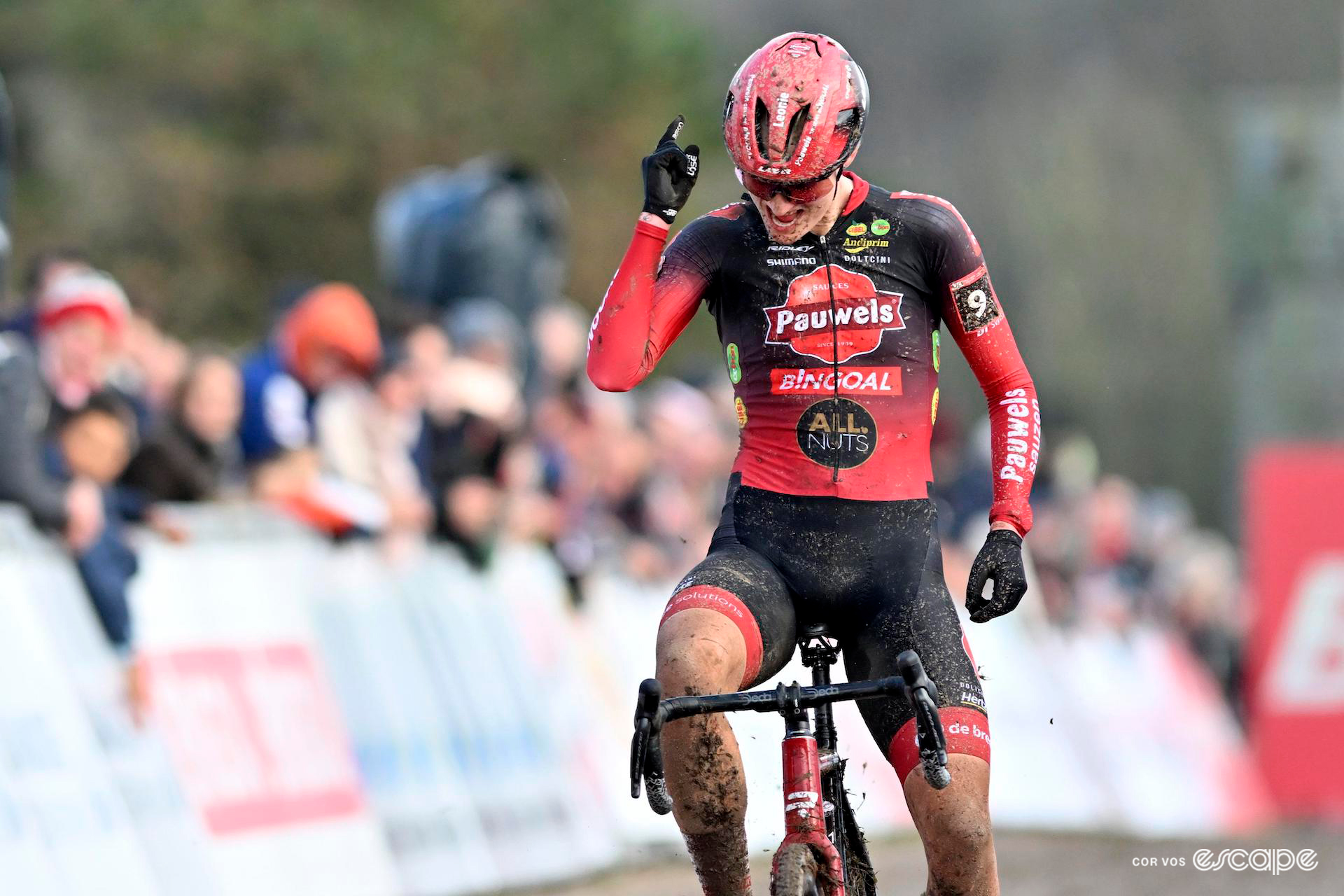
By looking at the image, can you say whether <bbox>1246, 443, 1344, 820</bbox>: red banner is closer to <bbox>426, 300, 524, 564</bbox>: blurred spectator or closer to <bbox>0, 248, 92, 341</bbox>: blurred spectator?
<bbox>426, 300, 524, 564</bbox>: blurred spectator

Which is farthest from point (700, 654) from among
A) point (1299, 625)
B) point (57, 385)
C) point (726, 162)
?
point (726, 162)

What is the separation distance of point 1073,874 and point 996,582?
768 cm

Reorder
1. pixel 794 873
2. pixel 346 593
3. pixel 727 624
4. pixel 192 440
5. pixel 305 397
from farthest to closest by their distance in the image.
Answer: pixel 305 397 < pixel 346 593 < pixel 192 440 < pixel 727 624 < pixel 794 873

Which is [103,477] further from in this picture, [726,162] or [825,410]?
[726,162]

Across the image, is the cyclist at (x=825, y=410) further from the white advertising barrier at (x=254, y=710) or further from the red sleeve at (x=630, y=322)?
the white advertising barrier at (x=254, y=710)

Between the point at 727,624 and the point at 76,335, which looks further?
the point at 76,335

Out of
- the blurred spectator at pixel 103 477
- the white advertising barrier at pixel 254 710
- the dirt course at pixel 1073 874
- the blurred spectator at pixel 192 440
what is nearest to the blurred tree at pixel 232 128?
the dirt course at pixel 1073 874

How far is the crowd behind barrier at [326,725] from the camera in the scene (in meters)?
8.99

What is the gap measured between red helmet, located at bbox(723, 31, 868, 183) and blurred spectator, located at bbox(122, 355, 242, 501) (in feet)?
15.3

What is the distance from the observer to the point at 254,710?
1024 cm

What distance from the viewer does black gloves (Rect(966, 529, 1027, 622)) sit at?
6340 mm

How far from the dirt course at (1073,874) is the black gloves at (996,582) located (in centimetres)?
532

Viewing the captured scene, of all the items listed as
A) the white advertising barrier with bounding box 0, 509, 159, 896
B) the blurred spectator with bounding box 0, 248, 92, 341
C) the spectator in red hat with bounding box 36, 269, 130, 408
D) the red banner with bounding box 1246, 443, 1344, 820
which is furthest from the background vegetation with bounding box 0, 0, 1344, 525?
the white advertising barrier with bounding box 0, 509, 159, 896

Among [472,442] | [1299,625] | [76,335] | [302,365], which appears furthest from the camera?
[1299,625]
